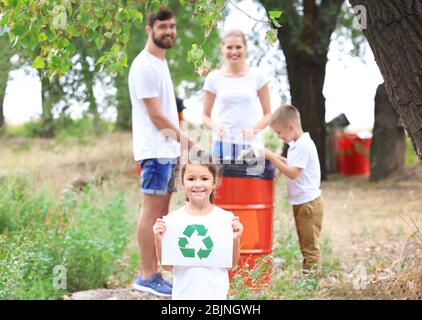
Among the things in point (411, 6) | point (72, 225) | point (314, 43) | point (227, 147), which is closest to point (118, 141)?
point (314, 43)

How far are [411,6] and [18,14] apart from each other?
2.01m

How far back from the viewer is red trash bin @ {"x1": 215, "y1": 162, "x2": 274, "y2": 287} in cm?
504

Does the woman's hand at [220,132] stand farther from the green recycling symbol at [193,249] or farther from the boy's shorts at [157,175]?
the green recycling symbol at [193,249]

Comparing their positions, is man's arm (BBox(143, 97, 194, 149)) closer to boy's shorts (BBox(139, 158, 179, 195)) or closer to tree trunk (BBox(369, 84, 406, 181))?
boy's shorts (BBox(139, 158, 179, 195))

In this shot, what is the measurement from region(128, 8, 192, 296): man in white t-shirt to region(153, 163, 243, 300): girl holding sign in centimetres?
166

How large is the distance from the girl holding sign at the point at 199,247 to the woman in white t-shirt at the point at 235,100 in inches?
70.5

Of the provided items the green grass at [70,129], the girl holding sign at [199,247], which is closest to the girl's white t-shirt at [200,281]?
the girl holding sign at [199,247]

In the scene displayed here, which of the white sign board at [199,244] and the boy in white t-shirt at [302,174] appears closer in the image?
the white sign board at [199,244]

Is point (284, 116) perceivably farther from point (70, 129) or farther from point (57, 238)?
point (70, 129)

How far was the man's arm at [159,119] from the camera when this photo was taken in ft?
16.1

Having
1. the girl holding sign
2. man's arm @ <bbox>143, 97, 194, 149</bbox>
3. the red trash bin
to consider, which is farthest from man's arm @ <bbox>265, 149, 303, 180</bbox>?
the girl holding sign

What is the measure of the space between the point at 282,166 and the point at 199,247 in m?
1.80
